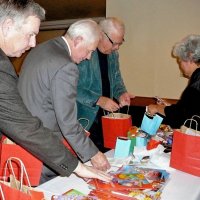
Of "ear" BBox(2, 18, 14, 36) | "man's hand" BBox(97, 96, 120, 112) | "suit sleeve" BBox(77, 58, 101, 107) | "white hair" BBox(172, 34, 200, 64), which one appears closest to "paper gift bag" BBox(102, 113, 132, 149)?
"man's hand" BBox(97, 96, 120, 112)

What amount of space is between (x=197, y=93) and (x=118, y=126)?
1.74 ft

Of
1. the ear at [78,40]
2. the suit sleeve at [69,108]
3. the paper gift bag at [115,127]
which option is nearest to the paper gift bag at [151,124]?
the paper gift bag at [115,127]

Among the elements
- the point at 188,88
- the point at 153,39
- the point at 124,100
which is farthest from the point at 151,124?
the point at 153,39

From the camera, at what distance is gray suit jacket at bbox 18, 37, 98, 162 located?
1.33m

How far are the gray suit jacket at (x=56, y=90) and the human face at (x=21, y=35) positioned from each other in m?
0.22

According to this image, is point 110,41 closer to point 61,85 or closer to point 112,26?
point 112,26

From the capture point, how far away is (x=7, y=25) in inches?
41.9

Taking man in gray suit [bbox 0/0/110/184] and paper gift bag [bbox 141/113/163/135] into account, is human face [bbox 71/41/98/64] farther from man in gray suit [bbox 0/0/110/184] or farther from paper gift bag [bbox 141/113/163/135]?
paper gift bag [bbox 141/113/163/135]

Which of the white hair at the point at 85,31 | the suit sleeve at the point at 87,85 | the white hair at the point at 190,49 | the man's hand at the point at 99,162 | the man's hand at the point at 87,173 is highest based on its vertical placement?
the white hair at the point at 85,31

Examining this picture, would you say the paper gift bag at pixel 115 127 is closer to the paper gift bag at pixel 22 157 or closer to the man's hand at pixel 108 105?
the man's hand at pixel 108 105

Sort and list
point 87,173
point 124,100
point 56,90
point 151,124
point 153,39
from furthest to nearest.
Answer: point 153,39 → point 124,100 → point 151,124 → point 56,90 → point 87,173

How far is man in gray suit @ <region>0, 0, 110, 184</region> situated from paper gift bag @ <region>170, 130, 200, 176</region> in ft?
1.61

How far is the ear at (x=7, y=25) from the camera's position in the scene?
1.06 meters

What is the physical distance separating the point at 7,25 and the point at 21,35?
6 cm
